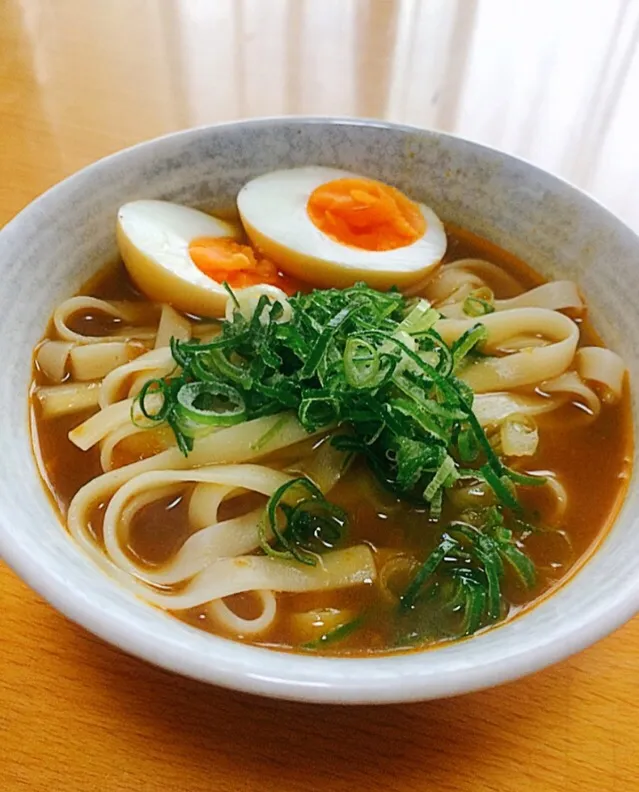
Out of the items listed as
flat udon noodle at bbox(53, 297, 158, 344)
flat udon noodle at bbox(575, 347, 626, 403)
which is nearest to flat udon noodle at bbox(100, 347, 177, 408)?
flat udon noodle at bbox(53, 297, 158, 344)

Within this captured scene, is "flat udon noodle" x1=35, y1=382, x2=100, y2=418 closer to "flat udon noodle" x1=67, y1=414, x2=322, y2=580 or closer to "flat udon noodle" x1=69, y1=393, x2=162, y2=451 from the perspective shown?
"flat udon noodle" x1=69, y1=393, x2=162, y2=451

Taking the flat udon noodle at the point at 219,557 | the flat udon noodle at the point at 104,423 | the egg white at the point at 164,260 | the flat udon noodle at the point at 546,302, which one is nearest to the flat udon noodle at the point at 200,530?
the flat udon noodle at the point at 219,557

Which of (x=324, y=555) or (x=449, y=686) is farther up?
(x=449, y=686)

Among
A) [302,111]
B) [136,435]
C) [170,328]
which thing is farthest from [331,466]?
[302,111]

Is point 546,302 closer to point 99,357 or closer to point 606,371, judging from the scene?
point 606,371

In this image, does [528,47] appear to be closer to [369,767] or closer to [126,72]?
[126,72]

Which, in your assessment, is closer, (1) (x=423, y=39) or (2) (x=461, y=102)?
(2) (x=461, y=102)

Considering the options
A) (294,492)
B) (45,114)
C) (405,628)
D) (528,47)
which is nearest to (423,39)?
(528,47)
